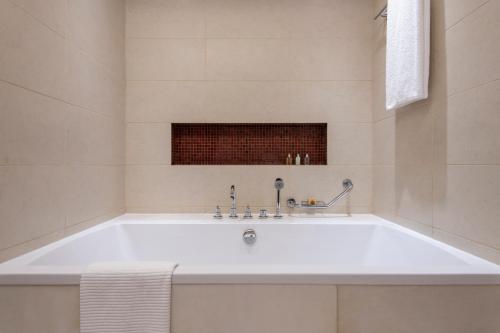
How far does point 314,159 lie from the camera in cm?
229

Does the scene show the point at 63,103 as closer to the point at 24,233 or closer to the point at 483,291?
the point at 24,233

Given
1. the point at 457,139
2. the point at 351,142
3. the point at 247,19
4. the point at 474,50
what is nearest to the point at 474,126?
the point at 457,139

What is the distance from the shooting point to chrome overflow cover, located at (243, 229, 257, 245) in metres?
1.99

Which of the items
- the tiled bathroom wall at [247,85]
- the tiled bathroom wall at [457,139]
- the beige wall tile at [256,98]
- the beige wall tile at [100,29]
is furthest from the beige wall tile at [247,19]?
the tiled bathroom wall at [457,139]

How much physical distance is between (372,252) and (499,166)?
989mm

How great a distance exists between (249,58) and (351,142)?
0.97 metres

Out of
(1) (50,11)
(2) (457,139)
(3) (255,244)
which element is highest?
(1) (50,11)

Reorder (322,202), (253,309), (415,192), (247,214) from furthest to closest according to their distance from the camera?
(322,202) → (247,214) → (415,192) → (253,309)

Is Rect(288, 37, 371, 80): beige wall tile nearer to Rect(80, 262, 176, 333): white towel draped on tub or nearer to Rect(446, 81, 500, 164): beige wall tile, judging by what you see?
Rect(446, 81, 500, 164): beige wall tile

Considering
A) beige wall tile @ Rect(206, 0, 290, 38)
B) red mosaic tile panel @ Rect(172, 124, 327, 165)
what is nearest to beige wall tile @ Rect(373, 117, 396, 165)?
red mosaic tile panel @ Rect(172, 124, 327, 165)

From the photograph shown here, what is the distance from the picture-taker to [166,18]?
87.5 inches

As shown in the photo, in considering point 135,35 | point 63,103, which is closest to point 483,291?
point 63,103

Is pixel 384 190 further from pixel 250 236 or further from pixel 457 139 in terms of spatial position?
pixel 250 236

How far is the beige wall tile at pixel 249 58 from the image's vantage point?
2.22 meters
